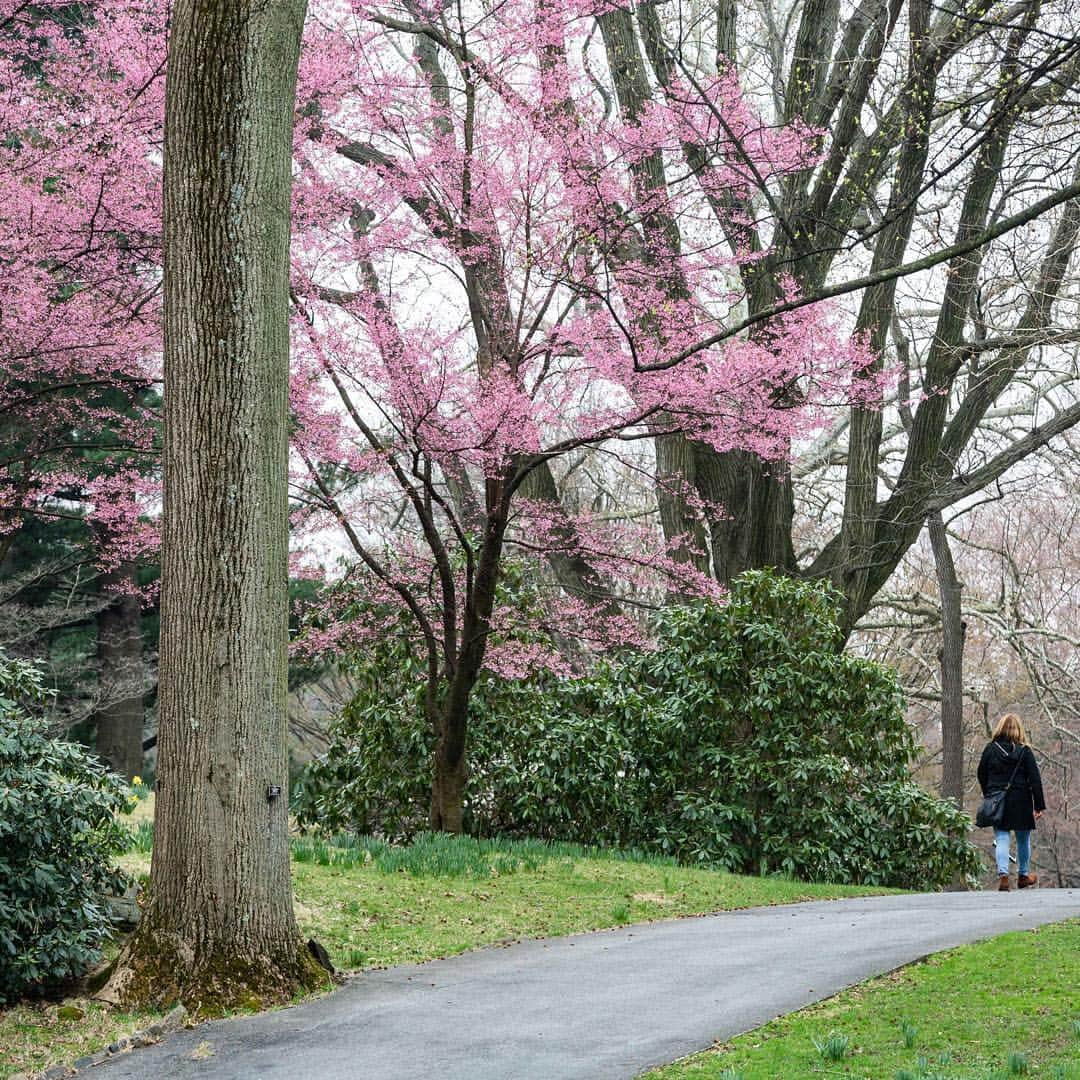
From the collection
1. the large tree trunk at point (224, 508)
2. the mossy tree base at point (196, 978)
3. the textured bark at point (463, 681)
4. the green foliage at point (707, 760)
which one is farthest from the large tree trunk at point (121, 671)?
the mossy tree base at point (196, 978)

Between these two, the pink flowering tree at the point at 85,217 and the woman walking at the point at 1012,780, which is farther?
the woman walking at the point at 1012,780

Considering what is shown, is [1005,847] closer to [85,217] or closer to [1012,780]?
[1012,780]

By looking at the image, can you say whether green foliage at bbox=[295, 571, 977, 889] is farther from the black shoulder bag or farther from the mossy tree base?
the mossy tree base

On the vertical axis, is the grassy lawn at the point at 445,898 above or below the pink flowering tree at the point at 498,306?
below

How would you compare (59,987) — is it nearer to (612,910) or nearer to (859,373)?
(612,910)

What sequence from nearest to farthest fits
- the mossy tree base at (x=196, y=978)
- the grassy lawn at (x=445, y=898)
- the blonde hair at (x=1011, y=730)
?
A: the grassy lawn at (x=445, y=898) < the mossy tree base at (x=196, y=978) < the blonde hair at (x=1011, y=730)

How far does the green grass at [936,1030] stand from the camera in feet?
15.8

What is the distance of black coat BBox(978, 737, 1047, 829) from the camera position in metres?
12.1

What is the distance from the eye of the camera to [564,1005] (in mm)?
6148

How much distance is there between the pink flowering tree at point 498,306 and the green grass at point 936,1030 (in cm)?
544

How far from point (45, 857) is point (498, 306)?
6985mm

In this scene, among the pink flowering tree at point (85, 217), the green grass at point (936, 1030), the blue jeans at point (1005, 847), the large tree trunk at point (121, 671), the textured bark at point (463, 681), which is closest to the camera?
the green grass at point (936, 1030)

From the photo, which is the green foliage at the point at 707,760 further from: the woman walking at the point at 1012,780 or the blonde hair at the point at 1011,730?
the blonde hair at the point at 1011,730

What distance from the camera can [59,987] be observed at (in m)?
6.39
